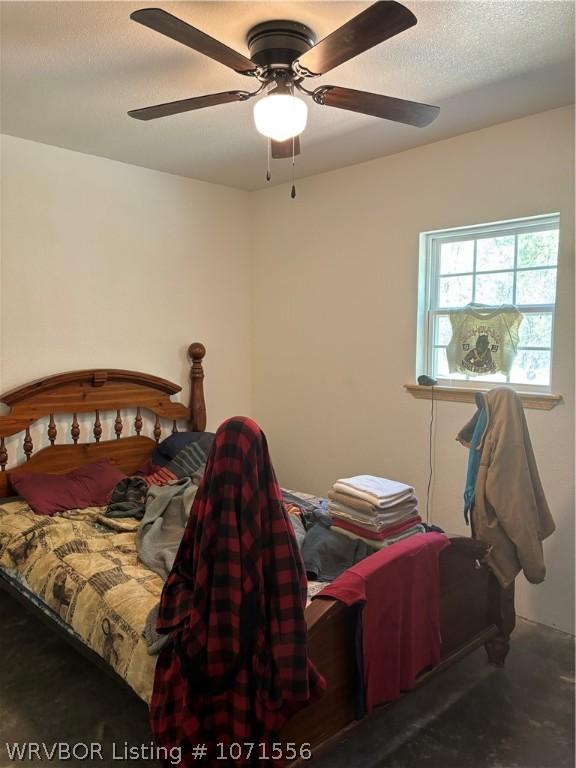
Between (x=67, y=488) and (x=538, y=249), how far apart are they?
2804 millimetres

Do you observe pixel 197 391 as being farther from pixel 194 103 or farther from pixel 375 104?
pixel 375 104

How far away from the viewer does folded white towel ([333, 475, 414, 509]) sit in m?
2.22

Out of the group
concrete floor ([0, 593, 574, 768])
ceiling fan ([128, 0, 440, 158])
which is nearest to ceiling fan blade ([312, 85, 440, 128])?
ceiling fan ([128, 0, 440, 158])

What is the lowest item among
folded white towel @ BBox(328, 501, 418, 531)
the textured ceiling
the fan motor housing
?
folded white towel @ BBox(328, 501, 418, 531)

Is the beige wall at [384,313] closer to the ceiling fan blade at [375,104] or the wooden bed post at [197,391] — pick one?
the wooden bed post at [197,391]

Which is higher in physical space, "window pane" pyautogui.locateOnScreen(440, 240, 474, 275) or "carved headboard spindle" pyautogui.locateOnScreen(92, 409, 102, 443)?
"window pane" pyautogui.locateOnScreen(440, 240, 474, 275)

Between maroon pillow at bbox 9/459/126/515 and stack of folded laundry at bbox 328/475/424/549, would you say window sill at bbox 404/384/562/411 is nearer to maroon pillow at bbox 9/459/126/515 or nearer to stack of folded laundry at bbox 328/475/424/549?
stack of folded laundry at bbox 328/475/424/549

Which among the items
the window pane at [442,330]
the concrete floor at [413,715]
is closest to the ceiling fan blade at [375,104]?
the window pane at [442,330]

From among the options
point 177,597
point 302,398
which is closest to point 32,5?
point 177,597

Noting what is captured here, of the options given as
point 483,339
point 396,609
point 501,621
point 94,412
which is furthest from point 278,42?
point 501,621

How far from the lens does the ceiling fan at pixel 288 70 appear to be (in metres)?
1.58

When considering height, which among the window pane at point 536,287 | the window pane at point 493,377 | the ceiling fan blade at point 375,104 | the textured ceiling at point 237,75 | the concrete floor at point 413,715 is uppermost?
the textured ceiling at point 237,75

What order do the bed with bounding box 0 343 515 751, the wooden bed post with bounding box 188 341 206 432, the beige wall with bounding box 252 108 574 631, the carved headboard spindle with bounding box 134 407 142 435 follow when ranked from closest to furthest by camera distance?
the bed with bounding box 0 343 515 751
the beige wall with bounding box 252 108 574 631
the carved headboard spindle with bounding box 134 407 142 435
the wooden bed post with bounding box 188 341 206 432

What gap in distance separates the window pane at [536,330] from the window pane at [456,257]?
0.46 metres
